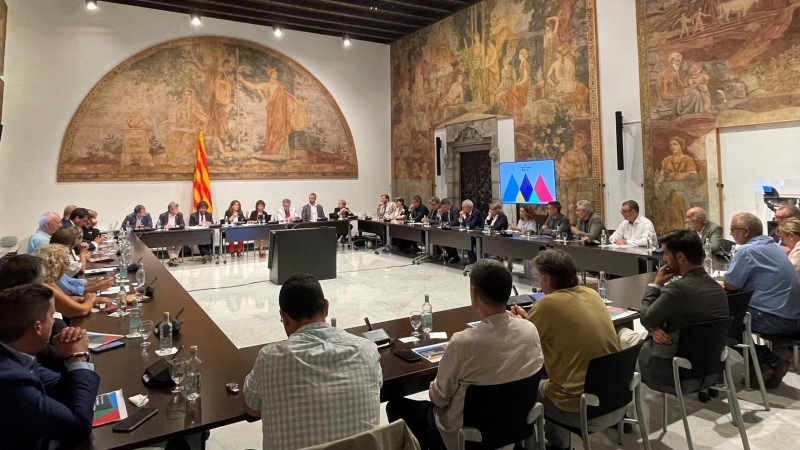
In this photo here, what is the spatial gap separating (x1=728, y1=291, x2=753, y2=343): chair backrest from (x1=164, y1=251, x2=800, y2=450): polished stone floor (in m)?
0.54

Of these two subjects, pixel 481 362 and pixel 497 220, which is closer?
pixel 481 362

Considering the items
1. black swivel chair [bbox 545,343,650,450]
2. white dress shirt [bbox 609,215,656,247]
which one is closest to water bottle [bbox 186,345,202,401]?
black swivel chair [bbox 545,343,650,450]

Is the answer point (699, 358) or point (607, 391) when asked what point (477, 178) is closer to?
point (699, 358)

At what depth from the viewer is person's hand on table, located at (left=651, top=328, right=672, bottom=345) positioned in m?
2.52

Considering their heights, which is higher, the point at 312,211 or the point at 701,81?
the point at 701,81

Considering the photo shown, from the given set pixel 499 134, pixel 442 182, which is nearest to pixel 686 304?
pixel 499 134

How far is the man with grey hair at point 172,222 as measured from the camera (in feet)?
29.6

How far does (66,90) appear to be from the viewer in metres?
9.36

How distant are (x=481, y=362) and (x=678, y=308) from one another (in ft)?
4.47

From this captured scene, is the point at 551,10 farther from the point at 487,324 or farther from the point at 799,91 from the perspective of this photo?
the point at 487,324

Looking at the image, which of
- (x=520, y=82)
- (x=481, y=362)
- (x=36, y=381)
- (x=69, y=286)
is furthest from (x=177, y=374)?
(x=520, y=82)

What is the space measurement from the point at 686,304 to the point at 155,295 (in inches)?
137

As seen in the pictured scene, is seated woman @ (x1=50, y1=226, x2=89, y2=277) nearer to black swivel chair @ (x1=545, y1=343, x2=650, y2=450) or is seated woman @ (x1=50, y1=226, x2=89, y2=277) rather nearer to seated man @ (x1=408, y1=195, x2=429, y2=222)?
black swivel chair @ (x1=545, y1=343, x2=650, y2=450)

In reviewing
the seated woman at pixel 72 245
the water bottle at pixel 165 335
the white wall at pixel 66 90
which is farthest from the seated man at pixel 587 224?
the white wall at pixel 66 90
